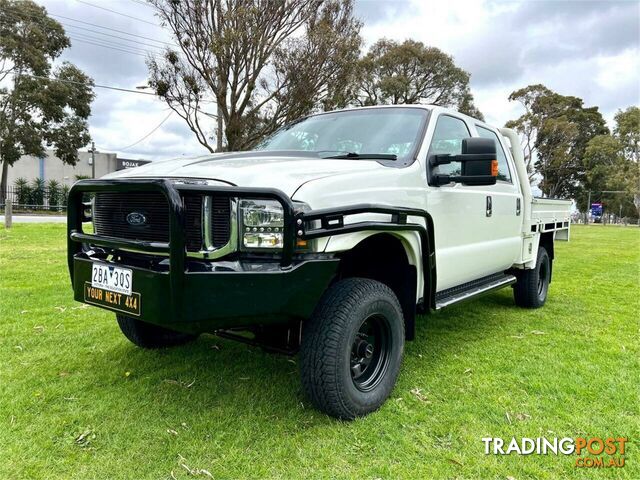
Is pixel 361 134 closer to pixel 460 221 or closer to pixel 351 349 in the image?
pixel 460 221

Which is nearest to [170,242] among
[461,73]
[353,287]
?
[353,287]

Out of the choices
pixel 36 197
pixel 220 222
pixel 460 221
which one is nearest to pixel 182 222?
pixel 220 222

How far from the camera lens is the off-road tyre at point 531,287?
550 cm

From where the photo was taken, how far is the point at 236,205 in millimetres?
2291

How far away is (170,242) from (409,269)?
161 centimetres

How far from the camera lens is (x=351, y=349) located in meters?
2.69

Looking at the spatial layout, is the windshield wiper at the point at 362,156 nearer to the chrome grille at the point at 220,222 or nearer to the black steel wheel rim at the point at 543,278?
the chrome grille at the point at 220,222

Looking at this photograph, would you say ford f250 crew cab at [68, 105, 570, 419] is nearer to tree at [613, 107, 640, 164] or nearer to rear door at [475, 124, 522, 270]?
rear door at [475, 124, 522, 270]

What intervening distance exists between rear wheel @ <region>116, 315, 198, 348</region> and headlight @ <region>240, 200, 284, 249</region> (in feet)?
5.06

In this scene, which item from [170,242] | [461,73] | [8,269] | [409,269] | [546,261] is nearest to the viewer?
[170,242]

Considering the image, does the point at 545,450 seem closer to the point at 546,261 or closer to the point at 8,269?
the point at 546,261

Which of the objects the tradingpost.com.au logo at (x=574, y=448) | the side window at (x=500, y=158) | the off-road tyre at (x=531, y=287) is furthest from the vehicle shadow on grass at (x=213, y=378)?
the off-road tyre at (x=531, y=287)

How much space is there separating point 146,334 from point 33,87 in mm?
31059

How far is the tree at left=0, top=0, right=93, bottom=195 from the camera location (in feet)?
91.6
